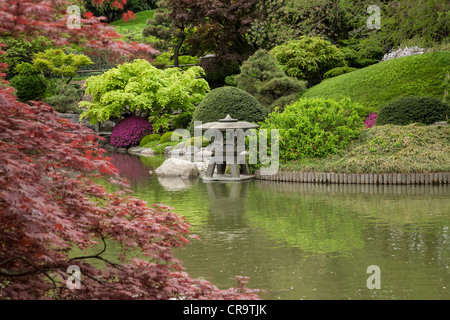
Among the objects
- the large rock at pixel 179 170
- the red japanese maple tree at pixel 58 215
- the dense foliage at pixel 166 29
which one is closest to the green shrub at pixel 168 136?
the large rock at pixel 179 170

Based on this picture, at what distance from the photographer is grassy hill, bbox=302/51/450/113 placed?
63.5 feet

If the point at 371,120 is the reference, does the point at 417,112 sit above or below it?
above

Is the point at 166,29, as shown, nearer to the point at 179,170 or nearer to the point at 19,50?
the point at 19,50

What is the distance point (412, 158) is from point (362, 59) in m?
15.1

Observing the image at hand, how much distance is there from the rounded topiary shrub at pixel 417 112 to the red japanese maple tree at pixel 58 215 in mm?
11789

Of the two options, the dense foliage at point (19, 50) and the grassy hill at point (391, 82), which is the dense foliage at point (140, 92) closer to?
the grassy hill at point (391, 82)

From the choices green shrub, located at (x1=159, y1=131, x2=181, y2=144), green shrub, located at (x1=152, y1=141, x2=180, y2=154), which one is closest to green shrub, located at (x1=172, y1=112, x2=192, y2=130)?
green shrub, located at (x1=159, y1=131, x2=181, y2=144)

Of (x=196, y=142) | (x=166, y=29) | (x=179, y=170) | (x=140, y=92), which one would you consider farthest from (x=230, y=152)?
(x=166, y=29)

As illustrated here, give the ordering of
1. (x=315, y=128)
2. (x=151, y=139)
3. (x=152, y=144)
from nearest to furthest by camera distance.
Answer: (x=315, y=128)
(x=152, y=144)
(x=151, y=139)

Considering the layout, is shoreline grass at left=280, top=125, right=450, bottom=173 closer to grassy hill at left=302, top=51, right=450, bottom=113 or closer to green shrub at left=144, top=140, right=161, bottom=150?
grassy hill at left=302, top=51, right=450, bottom=113

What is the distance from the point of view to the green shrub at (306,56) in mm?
23656

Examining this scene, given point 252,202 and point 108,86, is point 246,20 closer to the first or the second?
point 108,86

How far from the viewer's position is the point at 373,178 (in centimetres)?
1200

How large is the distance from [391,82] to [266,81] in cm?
470
